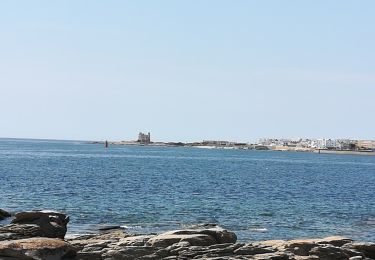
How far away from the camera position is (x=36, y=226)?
108ft

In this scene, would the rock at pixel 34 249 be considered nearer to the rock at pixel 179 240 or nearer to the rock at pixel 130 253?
the rock at pixel 130 253

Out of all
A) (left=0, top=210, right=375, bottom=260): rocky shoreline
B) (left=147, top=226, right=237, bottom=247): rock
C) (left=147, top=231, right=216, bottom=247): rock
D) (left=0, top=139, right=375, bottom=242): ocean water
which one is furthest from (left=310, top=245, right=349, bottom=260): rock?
(left=0, top=139, right=375, bottom=242): ocean water

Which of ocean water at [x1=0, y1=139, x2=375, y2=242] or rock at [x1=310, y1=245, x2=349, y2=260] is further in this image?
ocean water at [x1=0, y1=139, x2=375, y2=242]

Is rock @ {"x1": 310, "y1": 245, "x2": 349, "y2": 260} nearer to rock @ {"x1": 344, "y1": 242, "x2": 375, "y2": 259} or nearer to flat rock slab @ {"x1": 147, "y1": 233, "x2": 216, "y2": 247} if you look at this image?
rock @ {"x1": 344, "y1": 242, "x2": 375, "y2": 259}

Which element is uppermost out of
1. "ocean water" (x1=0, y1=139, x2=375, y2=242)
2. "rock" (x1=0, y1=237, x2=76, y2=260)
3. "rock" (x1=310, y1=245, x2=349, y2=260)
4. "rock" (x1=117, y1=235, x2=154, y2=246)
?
"rock" (x1=0, y1=237, x2=76, y2=260)

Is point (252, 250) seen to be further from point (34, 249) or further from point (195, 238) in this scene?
point (34, 249)

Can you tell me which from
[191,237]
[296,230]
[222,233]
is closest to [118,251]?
[191,237]

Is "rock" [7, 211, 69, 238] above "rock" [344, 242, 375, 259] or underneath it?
above

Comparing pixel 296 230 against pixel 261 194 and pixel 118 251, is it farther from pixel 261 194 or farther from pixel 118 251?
pixel 261 194

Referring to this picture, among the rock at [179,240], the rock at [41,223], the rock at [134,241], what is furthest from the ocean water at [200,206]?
the rock at [134,241]

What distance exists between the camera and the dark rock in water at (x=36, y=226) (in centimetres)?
3172

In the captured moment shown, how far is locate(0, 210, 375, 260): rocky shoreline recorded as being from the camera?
2697cm

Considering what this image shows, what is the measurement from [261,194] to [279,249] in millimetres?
53932

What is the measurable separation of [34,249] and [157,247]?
6.54m
